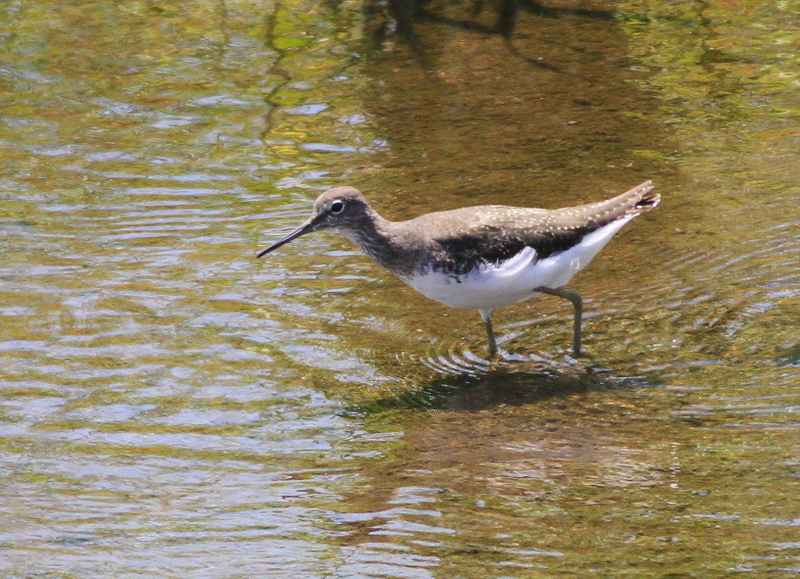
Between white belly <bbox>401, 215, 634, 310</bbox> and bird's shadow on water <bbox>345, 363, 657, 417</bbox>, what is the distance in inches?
17.5

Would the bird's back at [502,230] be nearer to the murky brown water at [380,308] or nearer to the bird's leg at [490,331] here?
the bird's leg at [490,331]

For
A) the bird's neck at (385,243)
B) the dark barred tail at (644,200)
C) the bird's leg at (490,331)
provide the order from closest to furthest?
the bird's neck at (385,243) → the bird's leg at (490,331) → the dark barred tail at (644,200)

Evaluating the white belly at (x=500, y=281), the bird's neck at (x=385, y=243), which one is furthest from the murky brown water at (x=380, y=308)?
the bird's neck at (x=385, y=243)

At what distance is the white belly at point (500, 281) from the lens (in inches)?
278

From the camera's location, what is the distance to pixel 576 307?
7359mm

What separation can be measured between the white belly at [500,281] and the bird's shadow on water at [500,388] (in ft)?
1.45

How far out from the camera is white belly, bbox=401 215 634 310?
706cm

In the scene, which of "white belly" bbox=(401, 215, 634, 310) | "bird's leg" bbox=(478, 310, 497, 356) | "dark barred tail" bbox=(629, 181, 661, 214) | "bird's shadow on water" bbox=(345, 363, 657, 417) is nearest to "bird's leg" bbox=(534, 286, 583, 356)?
"white belly" bbox=(401, 215, 634, 310)

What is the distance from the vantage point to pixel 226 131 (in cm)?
1061

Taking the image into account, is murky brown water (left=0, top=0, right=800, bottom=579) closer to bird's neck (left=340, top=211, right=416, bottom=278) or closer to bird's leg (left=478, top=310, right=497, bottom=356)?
bird's leg (left=478, top=310, right=497, bottom=356)

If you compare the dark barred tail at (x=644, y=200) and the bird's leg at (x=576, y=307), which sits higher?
the dark barred tail at (x=644, y=200)

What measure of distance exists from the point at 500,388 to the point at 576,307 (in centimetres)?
77

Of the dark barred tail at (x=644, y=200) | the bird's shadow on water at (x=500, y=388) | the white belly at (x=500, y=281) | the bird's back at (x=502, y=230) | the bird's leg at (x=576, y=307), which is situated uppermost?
the dark barred tail at (x=644, y=200)

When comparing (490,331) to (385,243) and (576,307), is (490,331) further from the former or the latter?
(385,243)
